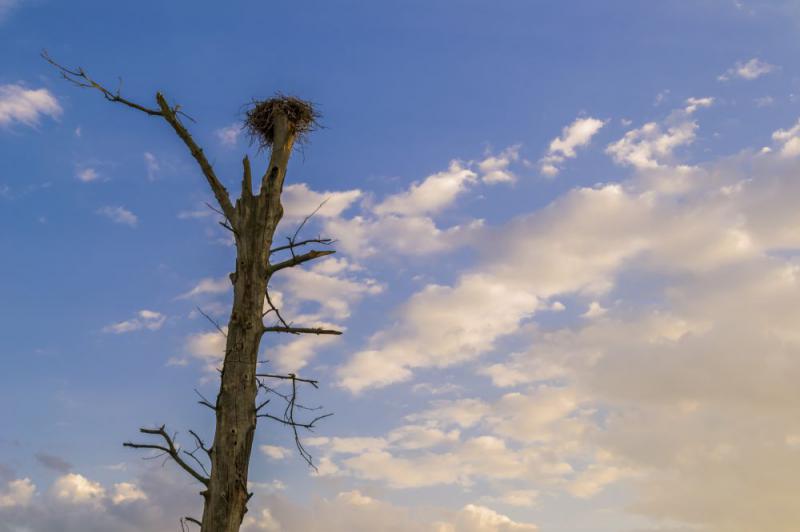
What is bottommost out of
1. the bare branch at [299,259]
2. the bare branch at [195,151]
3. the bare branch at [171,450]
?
the bare branch at [171,450]

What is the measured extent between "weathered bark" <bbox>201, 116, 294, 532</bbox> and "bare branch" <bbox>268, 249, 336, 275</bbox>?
0.32ft

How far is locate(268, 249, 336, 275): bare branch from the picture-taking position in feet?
29.4

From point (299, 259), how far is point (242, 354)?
1.36 metres

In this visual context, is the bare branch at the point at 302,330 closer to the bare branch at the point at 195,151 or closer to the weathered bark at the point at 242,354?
the weathered bark at the point at 242,354

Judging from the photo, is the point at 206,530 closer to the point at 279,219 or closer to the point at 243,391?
the point at 243,391

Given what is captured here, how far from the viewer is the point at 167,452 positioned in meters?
8.06

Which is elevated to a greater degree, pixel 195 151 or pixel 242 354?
pixel 195 151

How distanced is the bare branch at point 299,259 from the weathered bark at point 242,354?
98 millimetres

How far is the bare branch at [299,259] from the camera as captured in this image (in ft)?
29.4

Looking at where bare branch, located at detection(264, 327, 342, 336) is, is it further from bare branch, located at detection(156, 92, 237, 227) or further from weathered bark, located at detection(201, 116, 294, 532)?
bare branch, located at detection(156, 92, 237, 227)

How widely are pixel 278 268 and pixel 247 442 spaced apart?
202 centimetres

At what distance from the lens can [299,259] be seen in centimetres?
910

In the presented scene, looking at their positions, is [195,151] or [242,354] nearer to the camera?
[242,354]

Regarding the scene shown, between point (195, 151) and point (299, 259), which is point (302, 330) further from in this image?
point (195, 151)
